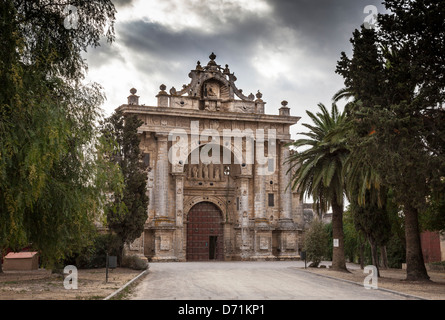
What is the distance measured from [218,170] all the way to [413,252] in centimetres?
2392

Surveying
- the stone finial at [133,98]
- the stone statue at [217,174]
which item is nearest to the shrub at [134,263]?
the stone finial at [133,98]

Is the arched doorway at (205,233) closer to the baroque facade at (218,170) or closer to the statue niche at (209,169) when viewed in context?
the baroque facade at (218,170)

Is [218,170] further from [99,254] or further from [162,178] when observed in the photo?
[99,254]

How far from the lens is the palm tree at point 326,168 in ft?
88.2

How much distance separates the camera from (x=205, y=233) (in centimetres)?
4231

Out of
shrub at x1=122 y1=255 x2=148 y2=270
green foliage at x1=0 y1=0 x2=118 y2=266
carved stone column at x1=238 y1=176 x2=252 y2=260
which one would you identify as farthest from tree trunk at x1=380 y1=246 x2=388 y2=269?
Result: green foliage at x1=0 y1=0 x2=118 y2=266

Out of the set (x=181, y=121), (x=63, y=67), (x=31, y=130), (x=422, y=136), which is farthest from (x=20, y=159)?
(x=181, y=121)

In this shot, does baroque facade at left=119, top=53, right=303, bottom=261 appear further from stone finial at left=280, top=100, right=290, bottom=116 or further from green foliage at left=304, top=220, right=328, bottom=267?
green foliage at left=304, top=220, right=328, bottom=267

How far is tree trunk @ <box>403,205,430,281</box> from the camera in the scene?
2086 cm

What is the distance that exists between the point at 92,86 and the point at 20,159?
3574 mm

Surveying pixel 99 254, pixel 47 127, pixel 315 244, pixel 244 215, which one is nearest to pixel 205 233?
pixel 244 215

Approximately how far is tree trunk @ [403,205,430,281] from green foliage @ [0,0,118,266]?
13055 mm

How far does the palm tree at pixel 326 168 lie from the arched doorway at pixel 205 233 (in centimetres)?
1449

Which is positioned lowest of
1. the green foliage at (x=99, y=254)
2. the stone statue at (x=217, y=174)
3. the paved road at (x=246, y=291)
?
the paved road at (x=246, y=291)
